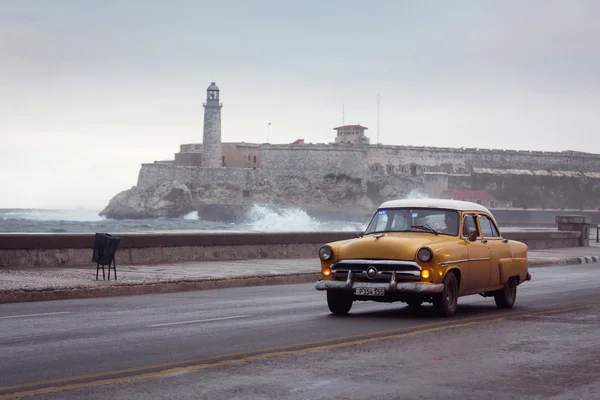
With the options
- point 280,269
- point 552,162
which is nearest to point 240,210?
point 552,162

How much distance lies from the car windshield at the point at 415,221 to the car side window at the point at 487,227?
34.8 inches

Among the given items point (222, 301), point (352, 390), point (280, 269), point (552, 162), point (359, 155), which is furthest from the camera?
point (552, 162)

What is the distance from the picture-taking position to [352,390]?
8.32 metres

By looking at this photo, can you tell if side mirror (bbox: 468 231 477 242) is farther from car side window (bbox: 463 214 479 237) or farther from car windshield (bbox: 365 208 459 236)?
car windshield (bbox: 365 208 459 236)

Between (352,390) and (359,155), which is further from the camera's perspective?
(359,155)

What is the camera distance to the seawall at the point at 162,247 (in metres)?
22.7

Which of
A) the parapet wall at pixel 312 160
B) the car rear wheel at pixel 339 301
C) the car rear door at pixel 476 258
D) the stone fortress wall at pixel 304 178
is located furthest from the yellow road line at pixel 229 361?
the parapet wall at pixel 312 160

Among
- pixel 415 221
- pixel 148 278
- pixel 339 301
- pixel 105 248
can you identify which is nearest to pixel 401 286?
pixel 339 301

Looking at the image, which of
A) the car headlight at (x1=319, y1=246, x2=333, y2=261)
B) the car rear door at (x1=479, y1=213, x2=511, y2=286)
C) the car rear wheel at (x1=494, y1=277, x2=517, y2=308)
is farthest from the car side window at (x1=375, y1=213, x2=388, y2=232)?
the car rear wheel at (x1=494, y1=277, x2=517, y2=308)

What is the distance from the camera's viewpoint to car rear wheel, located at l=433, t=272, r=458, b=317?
14395 millimetres

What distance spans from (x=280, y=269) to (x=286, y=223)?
125m

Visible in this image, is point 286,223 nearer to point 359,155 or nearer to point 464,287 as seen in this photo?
point 359,155

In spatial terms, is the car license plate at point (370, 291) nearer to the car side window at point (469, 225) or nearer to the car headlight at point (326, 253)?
the car headlight at point (326, 253)

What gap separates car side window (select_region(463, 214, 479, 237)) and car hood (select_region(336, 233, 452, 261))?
0.67 meters
